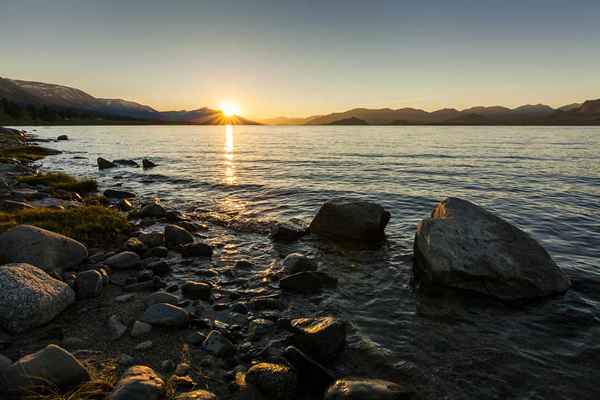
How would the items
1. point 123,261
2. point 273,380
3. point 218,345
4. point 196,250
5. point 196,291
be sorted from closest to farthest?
point 273,380 → point 218,345 → point 196,291 → point 123,261 → point 196,250

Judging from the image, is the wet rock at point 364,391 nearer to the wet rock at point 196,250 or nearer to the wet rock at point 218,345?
the wet rock at point 218,345

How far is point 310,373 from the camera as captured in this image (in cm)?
618

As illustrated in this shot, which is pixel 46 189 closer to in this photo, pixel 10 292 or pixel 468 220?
pixel 10 292

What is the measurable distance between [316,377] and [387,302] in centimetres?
393

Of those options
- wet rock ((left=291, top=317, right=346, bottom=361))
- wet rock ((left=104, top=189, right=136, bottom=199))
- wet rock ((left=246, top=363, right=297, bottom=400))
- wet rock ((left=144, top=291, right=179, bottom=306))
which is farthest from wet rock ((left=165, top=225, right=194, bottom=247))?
wet rock ((left=104, top=189, right=136, bottom=199))

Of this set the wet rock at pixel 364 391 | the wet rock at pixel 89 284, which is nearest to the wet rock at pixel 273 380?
the wet rock at pixel 364 391

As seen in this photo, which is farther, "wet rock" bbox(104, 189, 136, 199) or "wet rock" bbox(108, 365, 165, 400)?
"wet rock" bbox(104, 189, 136, 199)

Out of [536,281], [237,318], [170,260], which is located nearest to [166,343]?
[237,318]

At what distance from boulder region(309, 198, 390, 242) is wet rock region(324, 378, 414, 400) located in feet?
28.9

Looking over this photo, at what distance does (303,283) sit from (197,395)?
16.3 feet

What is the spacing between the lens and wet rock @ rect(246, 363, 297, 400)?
5785 mm

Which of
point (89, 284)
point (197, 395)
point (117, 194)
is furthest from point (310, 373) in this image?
point (117, 194)

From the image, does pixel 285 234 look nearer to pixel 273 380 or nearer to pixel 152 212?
pixel 152 212

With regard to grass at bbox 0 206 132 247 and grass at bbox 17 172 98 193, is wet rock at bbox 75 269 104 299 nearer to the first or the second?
grass at bbox 0 206 132 247
